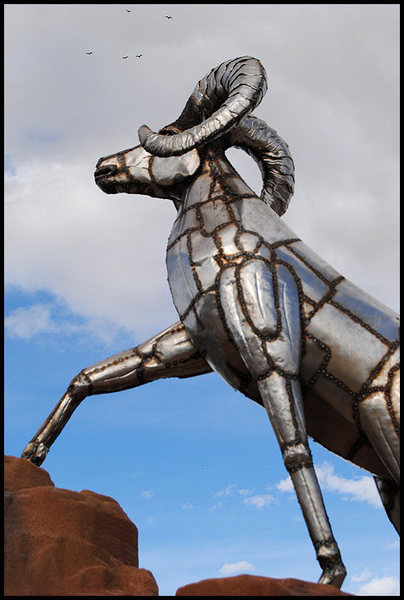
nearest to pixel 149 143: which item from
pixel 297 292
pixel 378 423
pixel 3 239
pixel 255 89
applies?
pixel 255 89

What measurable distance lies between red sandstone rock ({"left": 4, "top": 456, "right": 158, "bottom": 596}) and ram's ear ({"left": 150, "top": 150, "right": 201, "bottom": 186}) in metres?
2.45

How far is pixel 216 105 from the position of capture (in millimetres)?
5938

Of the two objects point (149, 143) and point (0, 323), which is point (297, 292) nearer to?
point (149, 143)

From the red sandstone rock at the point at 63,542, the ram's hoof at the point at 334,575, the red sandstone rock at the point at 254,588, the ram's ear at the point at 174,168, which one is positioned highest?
the ram's ear at the point at 174,168

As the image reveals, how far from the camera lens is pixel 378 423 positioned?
4.66 meters

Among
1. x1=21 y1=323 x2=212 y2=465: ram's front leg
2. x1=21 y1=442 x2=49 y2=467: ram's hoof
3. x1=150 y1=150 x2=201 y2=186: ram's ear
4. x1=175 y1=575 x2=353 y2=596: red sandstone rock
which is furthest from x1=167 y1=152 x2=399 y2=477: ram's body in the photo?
x1=21 y1=442 x2=49 y2=467: ram's hoof

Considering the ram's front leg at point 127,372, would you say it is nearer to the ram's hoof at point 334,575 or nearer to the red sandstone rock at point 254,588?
the ram's hoof at point 334,575

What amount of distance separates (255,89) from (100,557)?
3.53 m

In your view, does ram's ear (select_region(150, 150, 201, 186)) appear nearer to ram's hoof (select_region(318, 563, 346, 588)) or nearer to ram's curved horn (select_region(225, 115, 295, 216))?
ram's curved horn (select_region(225, 115, 295, 216))

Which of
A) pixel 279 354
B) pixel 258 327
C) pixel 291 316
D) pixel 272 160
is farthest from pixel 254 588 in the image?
pixel 272 160

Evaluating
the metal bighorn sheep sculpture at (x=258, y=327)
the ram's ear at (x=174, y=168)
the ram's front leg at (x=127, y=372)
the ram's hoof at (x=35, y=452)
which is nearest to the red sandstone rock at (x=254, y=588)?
the metal bighorn sheep sculpture at (x=258, y=327)

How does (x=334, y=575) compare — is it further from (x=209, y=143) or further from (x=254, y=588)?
(x=209, y=143)

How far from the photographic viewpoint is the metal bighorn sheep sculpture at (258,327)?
4660mm

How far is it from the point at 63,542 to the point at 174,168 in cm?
297
